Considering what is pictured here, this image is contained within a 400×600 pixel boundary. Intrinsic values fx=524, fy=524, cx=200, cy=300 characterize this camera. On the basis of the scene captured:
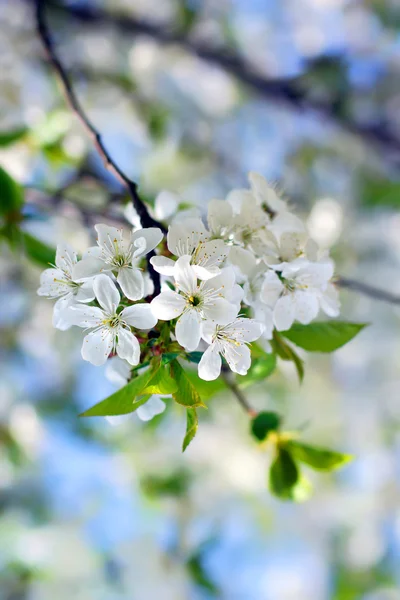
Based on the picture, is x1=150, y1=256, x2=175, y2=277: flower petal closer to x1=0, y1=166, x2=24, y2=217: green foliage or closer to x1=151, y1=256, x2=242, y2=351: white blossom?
x1=151, y1=256, x2=242, y2=351: white blossom

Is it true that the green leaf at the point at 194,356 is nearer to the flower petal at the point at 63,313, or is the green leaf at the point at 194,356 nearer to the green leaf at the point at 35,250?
the flower petal at the point at 63,313

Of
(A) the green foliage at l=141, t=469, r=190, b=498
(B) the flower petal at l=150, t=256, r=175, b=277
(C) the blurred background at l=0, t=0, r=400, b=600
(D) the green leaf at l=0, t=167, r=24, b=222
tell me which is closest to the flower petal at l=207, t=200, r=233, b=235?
(B) the flower petal at l=150, t=256, r=175, b=277

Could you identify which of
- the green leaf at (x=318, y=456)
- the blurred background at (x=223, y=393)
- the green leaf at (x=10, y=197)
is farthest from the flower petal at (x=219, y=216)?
the blurred background at (x=223, y=393)

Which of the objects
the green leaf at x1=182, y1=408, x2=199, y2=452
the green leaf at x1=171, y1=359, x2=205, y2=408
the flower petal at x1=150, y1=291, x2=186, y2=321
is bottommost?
the green leaf at x1=182, y1=408, x2=199, y2=452

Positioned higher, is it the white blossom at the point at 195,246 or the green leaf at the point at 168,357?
the white blossom at the point at 195,246

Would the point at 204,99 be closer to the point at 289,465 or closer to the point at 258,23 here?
the point at 258,23

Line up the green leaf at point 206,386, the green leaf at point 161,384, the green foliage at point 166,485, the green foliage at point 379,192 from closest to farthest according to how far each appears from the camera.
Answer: the green leaf at point 161,384 → the green leaf at point 206,386 → the green foliage at point 166,485 → the green foliage at point 379,192

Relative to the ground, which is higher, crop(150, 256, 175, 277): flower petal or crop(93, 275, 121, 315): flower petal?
crop(150, 256, 175, 277): flower petal

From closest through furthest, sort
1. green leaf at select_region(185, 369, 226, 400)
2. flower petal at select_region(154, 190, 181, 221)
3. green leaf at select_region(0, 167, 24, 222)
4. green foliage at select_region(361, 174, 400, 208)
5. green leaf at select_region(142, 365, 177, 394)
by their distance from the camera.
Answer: green leaf at select_region(142, 365, 177, 394) → green leaf at select_region(185, 369, 226, 400) → flower petal at select_region(154, 190, 181, 221) → green leaf at select_region(0, 167, 24, 222) → green foliage at select_region(361, 174, 400, 208)
